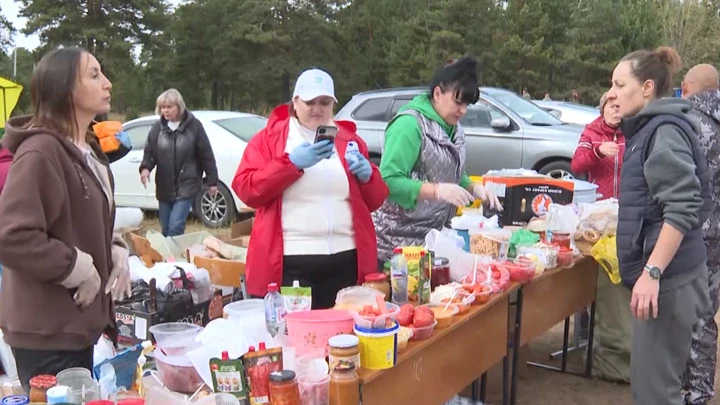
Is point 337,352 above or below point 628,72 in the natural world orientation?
below

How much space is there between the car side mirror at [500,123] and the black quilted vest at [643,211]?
5.85 metres

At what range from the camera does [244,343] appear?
197 centimetres

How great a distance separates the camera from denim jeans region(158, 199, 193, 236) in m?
5.94

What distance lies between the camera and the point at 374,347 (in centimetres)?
208

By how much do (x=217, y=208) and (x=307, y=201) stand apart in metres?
5.21

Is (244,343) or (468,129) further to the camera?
(468,129)

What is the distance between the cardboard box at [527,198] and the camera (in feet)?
13.9

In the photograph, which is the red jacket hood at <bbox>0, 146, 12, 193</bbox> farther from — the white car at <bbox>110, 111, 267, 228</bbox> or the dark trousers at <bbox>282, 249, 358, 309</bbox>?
the white car at <bbox>110, 111, 267, 228</bbox>

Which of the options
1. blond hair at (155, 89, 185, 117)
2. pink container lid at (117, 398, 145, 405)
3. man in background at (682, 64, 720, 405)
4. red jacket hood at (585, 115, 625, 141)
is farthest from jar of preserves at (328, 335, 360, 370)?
blond hair at (155, 89, 185, 117)

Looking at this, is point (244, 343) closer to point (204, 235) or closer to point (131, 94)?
point (204, 235)

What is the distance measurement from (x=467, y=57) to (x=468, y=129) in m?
5.79

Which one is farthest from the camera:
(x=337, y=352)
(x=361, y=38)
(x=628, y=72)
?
(x=361, y=38)

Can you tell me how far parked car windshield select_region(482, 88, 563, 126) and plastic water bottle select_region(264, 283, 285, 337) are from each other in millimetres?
6954

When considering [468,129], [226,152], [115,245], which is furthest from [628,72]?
[468,129]
